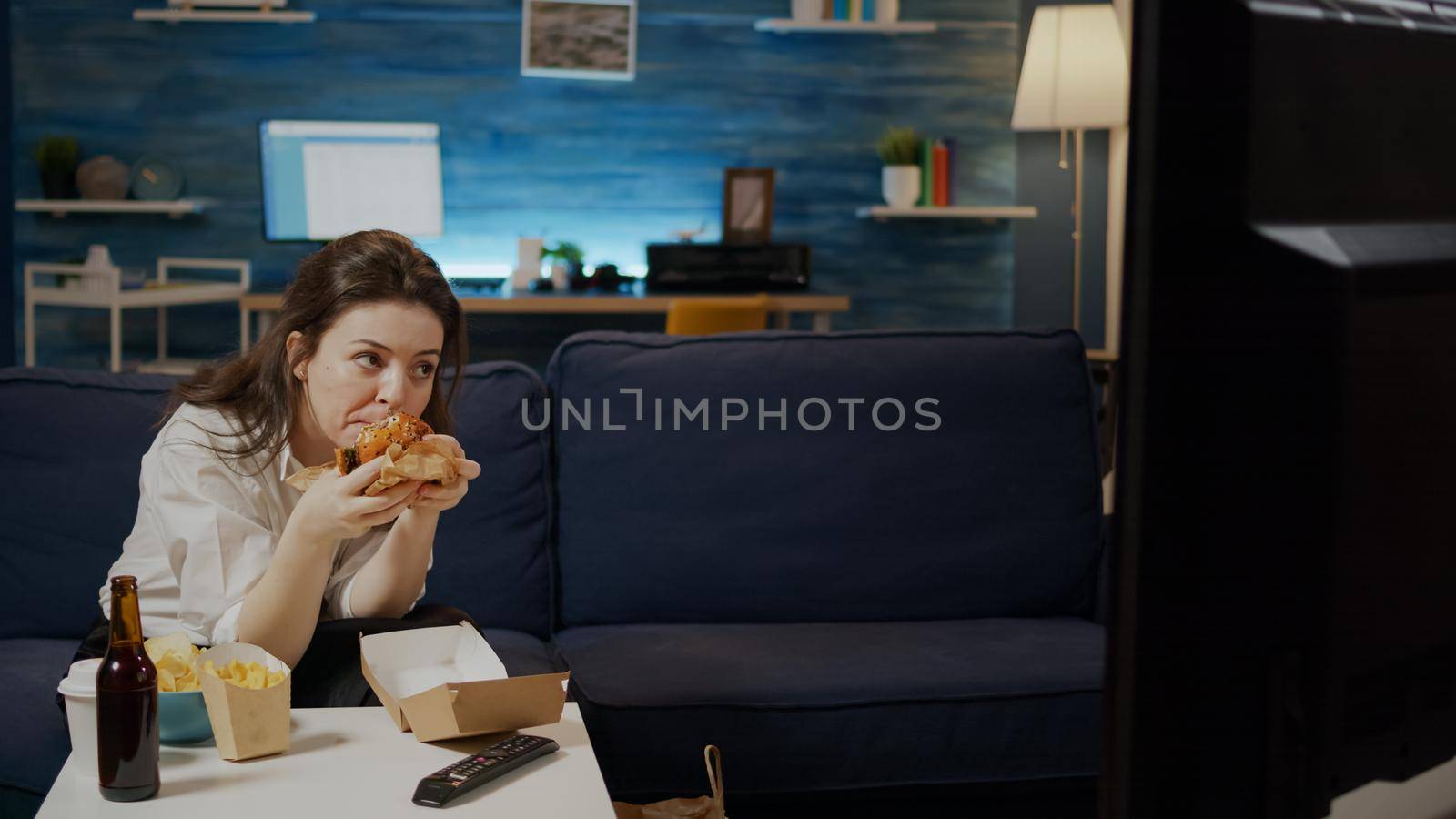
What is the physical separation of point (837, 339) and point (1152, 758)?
199 cm

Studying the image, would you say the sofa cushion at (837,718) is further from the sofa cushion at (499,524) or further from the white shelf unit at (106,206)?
the white shelf unit at (106,206)

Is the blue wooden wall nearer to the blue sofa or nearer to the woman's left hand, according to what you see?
the blue sofa

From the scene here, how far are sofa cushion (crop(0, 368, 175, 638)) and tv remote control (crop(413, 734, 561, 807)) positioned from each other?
41.7 inches

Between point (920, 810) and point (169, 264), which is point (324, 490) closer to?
point (920, 810)

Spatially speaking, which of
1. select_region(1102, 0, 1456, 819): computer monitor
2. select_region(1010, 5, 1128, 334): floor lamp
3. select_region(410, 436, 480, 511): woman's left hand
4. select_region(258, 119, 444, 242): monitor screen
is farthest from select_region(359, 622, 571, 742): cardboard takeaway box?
select_region(258, 119, 444, 242): monitor screen

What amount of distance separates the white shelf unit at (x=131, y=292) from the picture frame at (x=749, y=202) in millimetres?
1883

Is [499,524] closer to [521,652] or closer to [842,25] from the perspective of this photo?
[521,652]

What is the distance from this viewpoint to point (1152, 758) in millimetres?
349

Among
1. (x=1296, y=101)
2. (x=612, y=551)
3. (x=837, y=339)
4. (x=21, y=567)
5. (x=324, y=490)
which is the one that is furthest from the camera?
(x=837, y=339)

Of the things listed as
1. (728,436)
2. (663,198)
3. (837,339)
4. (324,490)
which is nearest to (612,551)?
(728,436)

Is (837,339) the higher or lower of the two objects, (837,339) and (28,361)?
the higher

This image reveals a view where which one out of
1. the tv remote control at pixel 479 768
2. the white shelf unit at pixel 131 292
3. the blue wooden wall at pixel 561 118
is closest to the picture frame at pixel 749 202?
the blue wooden wall at pixel 561 118

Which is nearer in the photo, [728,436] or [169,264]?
[728,436]

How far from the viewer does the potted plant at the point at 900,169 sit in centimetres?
514
